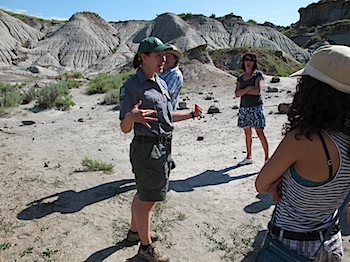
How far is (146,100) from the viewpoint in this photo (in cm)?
264

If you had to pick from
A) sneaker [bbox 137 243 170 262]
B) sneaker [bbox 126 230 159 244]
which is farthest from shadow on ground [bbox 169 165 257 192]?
sneaker [bbox 137 243 170 262]

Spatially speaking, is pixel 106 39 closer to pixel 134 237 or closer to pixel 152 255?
pixel 134 237

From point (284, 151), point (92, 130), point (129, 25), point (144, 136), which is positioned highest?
point (129, 25)

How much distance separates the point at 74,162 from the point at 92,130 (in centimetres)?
260

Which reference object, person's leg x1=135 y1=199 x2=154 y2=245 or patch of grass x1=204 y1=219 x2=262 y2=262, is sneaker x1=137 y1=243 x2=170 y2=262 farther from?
patch of grass x1=204 y1=219 x2=262 y2=262

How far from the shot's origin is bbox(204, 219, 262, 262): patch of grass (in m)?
3.21

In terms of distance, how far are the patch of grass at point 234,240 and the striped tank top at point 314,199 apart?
1599 mm

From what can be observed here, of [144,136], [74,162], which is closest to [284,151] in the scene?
[144,136]

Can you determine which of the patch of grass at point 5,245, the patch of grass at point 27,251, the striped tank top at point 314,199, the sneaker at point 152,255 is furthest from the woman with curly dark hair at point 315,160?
the patch of grass at point 5,245

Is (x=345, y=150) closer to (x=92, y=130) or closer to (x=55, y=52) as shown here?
(x=92, y=130)

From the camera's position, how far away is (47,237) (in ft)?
11.5

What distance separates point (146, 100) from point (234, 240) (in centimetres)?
164

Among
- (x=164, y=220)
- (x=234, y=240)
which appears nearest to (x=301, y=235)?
(x=234, y=240)

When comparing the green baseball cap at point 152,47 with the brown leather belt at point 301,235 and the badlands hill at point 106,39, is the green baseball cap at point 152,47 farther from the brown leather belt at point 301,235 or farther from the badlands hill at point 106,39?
the badlands hill at point 106,39
